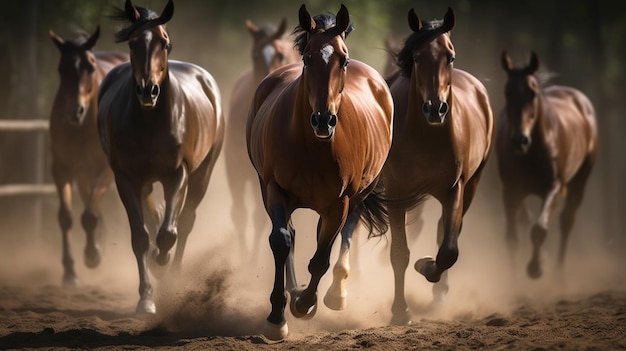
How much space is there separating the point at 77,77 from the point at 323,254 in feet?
16.8

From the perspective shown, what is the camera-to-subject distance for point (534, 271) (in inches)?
431

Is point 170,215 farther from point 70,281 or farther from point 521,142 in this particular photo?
point 521,142

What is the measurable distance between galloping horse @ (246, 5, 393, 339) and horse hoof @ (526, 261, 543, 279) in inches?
160

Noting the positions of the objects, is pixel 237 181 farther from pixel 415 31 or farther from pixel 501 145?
pixel 415 31

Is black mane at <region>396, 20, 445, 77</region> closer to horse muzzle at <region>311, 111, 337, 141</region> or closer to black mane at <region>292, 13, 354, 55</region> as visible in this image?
black mane at <region>292, 13, 354, 55</region>

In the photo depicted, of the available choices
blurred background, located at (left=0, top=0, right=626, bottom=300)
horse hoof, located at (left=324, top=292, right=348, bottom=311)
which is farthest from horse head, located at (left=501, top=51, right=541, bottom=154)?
horse hoof, located at (left=324, top=292, right=348, bottom=311)

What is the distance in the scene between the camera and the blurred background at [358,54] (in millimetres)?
15242

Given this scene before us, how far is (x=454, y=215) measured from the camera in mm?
8023

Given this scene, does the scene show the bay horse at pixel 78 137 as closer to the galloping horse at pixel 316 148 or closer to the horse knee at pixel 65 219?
the horse knee at pixel 65 219

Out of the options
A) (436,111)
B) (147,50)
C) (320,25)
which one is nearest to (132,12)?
(147,50)

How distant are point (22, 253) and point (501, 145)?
6590 millimetres

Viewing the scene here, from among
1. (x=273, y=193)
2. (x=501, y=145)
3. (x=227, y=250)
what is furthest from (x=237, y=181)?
(x=273, y=193)

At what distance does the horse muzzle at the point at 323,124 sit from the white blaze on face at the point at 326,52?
38 cm

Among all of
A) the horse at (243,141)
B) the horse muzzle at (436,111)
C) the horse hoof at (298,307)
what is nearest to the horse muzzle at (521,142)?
the horse at (243,141)
